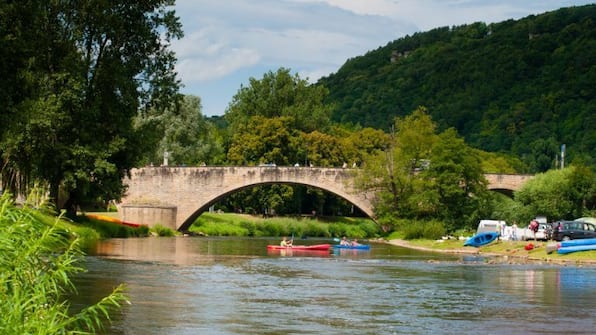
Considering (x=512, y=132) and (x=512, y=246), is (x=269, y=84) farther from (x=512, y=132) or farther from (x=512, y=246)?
(x=512, y=246)

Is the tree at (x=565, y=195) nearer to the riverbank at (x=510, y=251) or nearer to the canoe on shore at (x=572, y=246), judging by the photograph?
the riverbank at (x=510, y=251)

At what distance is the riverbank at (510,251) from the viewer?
47.5 m

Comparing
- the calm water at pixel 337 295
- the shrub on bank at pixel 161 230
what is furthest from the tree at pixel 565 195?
the calm water at pixel 337 295

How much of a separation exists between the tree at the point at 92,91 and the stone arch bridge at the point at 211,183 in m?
35.9

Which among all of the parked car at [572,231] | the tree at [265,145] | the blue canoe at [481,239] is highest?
the tree at [265,145]

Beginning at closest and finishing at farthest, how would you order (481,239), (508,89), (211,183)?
1. (481,239)
2. (211,183)
3. (508,89)

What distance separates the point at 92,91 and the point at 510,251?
867 inches

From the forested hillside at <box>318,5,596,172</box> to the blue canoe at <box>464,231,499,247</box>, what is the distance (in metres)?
60.8

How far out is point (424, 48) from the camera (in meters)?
186

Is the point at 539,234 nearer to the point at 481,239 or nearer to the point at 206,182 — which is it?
the point at 481,239

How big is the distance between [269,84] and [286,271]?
8086 centimetres

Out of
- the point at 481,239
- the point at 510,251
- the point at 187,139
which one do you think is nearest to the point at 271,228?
the point at 187,139

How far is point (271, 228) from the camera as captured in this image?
281 ft

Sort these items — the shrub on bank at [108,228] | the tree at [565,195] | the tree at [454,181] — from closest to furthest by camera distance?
the shrub on bank at [108,228] < the tree at [565,195] < the tree at [454,181]
